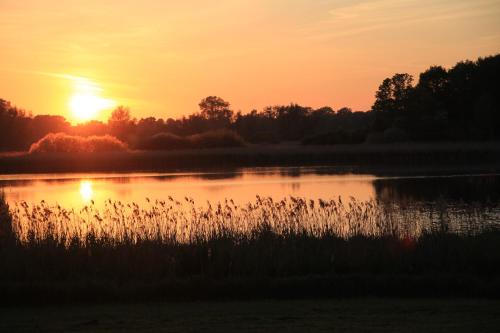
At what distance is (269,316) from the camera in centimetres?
1098

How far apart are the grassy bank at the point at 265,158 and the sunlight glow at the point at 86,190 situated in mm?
17699

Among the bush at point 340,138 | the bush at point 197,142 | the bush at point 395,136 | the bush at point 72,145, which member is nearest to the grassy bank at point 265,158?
the bush at point 395,136

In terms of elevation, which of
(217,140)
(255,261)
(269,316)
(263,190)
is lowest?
(269,316)

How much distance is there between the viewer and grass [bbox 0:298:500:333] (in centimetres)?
1009

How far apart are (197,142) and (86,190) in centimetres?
4364

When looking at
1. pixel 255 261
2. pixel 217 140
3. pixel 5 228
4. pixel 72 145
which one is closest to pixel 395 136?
pixel 217 140

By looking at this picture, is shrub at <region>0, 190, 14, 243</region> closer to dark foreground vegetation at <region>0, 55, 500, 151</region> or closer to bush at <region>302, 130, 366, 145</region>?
dark foreground vegetation at <region>0, 55, 500, 151</region>

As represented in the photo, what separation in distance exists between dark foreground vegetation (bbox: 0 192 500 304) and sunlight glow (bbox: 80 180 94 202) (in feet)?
53.5

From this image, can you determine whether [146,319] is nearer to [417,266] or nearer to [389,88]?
[417,266]

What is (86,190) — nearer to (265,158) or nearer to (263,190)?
(263,190)

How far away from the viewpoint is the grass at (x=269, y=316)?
10086 millimetres

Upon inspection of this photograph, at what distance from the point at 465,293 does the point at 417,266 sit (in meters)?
1.66

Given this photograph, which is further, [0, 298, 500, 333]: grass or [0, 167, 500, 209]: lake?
[0, 167, 500, 209]: lake

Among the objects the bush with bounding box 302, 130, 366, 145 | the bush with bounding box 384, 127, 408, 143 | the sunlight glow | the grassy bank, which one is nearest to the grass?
the sunlight glow
